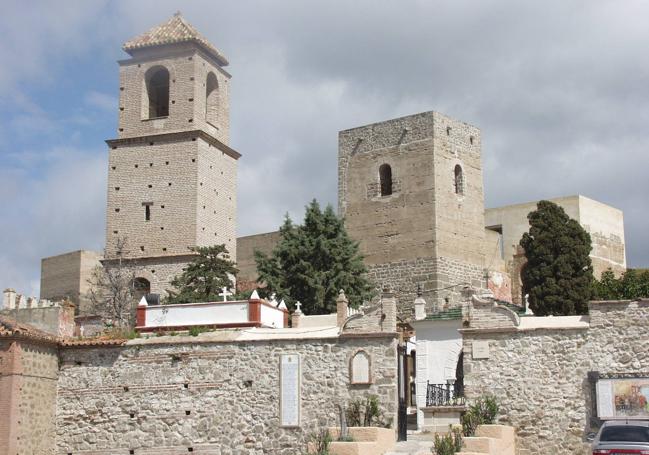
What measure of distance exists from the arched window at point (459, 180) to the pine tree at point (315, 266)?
252 inches

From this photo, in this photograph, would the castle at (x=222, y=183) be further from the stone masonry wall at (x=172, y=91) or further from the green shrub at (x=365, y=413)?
the green shrub at (x=365, y=413)

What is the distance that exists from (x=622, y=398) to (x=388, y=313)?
4.85 meters

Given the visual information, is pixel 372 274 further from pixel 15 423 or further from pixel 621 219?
pixel 15 423

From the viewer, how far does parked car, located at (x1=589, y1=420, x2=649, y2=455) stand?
15.3 m

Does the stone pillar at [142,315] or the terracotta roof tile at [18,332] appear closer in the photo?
the terracotta roof tile at [18,332]

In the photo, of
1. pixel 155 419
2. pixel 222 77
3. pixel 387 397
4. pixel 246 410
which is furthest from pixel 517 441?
pixel 222 77

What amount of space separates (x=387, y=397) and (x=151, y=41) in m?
22.2

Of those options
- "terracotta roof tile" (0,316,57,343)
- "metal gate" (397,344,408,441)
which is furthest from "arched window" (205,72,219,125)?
"metal gate" (397,344,408,441)

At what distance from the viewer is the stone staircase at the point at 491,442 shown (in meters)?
18.2

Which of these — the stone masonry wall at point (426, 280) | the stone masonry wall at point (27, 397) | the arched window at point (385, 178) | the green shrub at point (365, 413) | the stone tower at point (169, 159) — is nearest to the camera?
the green shrub at point (365, 413)

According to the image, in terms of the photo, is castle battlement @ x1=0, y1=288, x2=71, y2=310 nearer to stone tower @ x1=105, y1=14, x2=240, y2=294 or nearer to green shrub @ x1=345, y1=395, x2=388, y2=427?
stone tower @ x1=105, y1=14, x2=240, y2=294

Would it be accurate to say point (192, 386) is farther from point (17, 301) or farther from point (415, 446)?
point (17, 301)

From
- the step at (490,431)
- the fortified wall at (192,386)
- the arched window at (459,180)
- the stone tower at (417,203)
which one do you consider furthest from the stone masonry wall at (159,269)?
the step at (490,431)

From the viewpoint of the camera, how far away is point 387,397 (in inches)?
818
